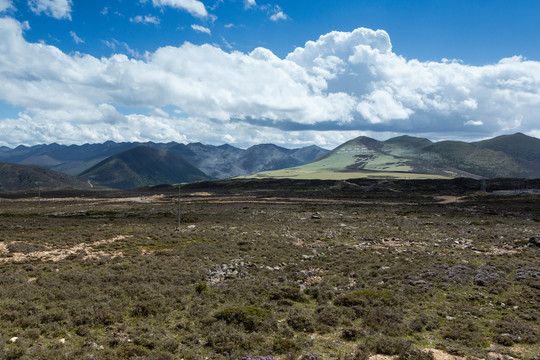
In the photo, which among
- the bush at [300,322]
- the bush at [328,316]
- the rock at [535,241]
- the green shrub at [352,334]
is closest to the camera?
the green shrub at [352,334]

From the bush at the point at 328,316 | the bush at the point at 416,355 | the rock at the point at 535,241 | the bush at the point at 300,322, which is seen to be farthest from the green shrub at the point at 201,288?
the rock at the point at 535,241

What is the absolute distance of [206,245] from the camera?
108 ft

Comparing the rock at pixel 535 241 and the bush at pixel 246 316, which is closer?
the bush at pixel 246 316

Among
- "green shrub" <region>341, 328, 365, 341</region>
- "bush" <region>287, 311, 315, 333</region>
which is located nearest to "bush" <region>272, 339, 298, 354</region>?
"bush" <region>287, 311, 315, 333</region>

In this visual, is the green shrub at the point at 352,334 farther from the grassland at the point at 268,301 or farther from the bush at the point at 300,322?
the bush at the point at 300,322

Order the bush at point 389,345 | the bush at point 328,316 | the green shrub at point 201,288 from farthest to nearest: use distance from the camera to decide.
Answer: the green shrub at point 201,288 < the bush at point 328,316 < the bush at point 389,345

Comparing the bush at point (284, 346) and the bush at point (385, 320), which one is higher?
the bush at point (284, 346)

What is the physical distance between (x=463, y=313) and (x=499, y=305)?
2949mm

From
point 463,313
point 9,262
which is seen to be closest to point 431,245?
point 463,313

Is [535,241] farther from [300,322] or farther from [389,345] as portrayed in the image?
[300,322]

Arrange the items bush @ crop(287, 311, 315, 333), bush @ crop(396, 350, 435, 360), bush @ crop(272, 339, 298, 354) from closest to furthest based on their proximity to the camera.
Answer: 1. bush @ crop(396, 350, 435, 360)
2. bush @ crop(272, 339, 298, 354)
3. bush @ crop(287, 311, 315, 333)

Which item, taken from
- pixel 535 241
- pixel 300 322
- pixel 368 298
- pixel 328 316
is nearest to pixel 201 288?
pixel 300 322

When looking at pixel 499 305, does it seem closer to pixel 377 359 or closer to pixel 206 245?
pixel 377 359

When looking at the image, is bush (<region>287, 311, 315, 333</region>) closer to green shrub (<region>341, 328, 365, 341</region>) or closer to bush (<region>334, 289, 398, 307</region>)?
green shrub (<region>341, 328, 365, 341</region>)
